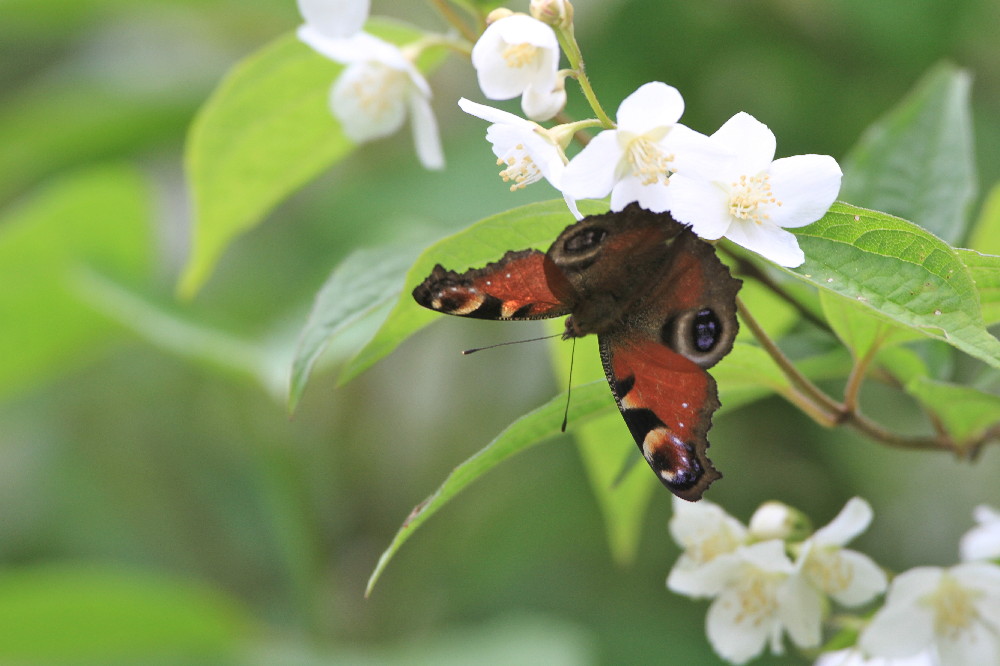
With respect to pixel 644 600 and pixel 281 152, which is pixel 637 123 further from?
pixel 644 600

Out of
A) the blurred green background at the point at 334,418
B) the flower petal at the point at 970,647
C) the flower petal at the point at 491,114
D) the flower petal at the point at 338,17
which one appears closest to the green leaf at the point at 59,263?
the blurred green background at the point at 334,418

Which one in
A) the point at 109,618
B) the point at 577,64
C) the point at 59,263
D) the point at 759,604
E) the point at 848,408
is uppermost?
the point at 577,64

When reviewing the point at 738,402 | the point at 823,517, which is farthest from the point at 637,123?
the point at 823,517

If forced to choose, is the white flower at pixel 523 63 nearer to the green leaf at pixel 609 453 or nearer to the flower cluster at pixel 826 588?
the green leaf at pixel 609 453

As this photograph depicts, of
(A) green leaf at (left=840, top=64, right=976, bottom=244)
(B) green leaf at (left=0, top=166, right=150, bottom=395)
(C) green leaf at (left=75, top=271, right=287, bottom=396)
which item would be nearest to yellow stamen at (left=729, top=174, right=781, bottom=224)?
(A) green leaf at (left=840, top=64, right=976, bottom=244)

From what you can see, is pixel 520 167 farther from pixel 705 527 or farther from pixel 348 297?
pixel 705 527

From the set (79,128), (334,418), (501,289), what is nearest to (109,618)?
(334,418)

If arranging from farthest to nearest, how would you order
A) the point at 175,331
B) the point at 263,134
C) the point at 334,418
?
the point at 334,418
the point at 175,331
the point at 263,134

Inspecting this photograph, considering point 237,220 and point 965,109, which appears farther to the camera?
point 237,220
